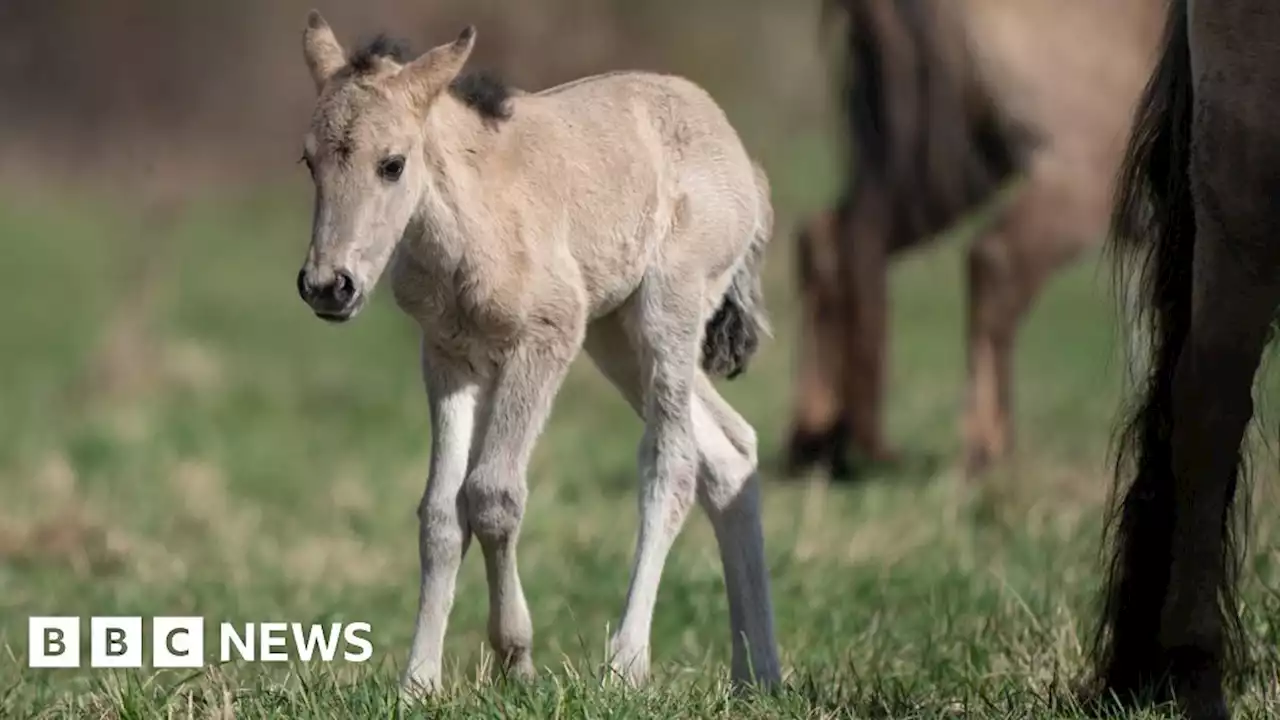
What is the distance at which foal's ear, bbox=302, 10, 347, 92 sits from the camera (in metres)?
4.45

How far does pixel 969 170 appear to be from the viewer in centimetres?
1027

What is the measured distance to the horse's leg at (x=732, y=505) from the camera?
5.14 m

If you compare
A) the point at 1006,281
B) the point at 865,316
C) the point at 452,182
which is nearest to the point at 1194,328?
the point at 452,182

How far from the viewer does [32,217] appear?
23.7 meters

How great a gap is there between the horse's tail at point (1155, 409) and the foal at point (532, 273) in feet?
2.83

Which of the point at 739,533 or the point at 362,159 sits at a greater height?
the point at 362,159

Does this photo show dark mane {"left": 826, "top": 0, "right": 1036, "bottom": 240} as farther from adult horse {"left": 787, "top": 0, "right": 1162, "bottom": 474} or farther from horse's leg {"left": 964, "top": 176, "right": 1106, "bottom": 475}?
horse's leg {"left": 964, "top": 176, "right": 1106, "bottom": 475}

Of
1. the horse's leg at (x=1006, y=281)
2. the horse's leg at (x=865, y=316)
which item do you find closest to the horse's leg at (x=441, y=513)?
the horse's leg at (x=1006, y=281)

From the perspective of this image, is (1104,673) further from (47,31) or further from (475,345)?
(47,31)

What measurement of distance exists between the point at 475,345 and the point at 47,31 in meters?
19.2

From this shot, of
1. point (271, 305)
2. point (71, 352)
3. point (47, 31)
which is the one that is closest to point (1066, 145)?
point (71, 352)

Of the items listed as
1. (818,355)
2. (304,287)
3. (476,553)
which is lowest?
(476,553)

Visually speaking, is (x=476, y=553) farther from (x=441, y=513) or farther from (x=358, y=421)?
(x=358, y=421)

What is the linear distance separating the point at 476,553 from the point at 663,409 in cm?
346
